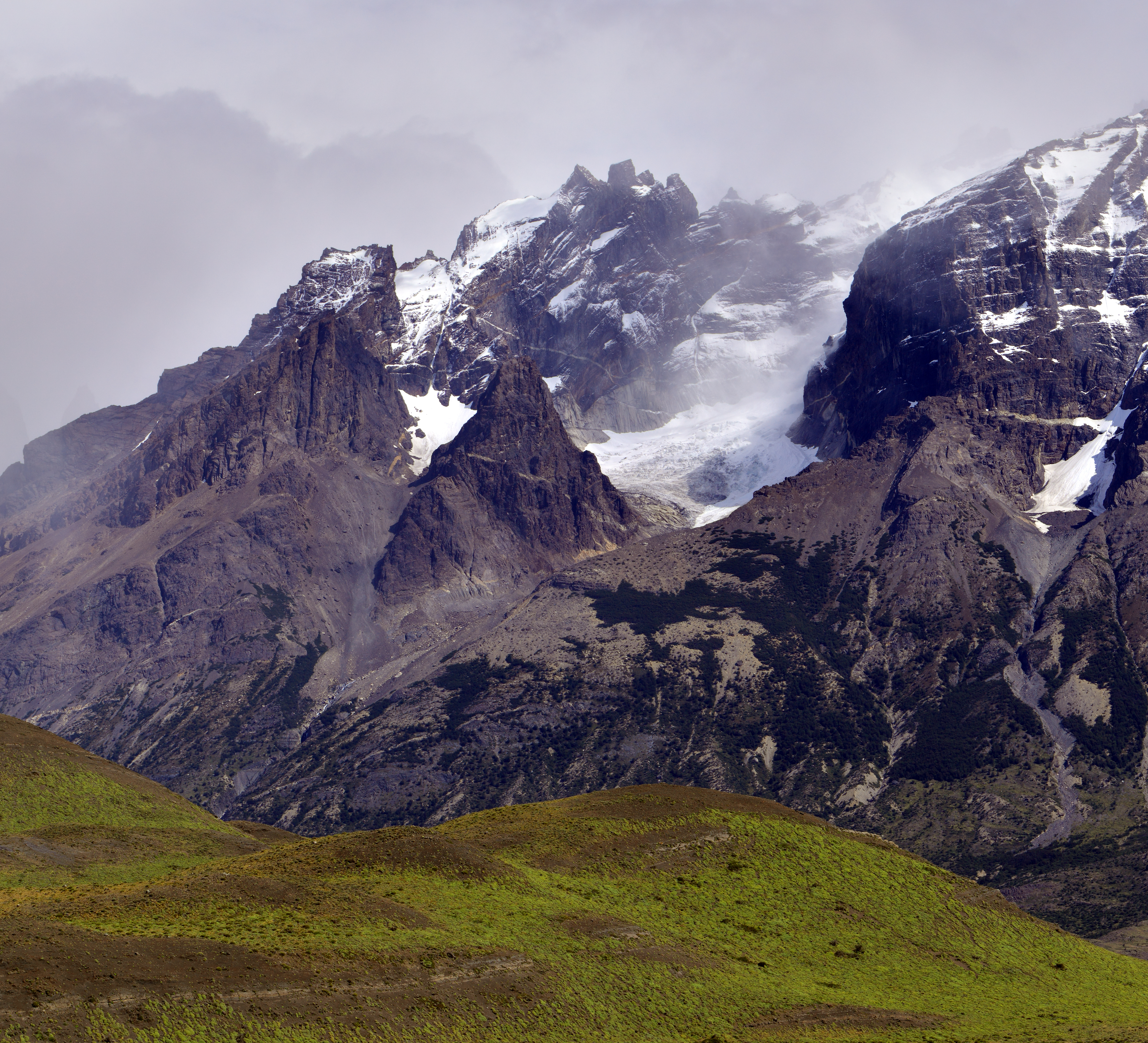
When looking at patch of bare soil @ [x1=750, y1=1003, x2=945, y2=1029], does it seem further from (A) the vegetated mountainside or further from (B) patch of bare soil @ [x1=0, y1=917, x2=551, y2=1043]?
(B) patch of bare soil @ [x1=0, y1=917, x2=551, y2=1043]

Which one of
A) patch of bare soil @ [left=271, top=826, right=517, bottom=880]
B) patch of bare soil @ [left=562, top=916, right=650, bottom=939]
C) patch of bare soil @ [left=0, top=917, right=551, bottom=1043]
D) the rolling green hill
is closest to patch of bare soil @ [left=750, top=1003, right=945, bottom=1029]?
the rolling green hill

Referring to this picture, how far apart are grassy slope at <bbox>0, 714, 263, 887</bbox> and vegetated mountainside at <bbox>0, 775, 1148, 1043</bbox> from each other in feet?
19.5

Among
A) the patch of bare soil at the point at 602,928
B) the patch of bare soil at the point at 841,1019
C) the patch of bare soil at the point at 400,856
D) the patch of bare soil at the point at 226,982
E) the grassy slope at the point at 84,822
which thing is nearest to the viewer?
the patch of bare soil at the point at 226,982

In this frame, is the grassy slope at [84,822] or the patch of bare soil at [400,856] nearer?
the patch of bare soil at [400,856]

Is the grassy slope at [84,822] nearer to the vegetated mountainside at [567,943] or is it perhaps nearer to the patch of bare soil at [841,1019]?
the vegetated mountainside at [567,943]

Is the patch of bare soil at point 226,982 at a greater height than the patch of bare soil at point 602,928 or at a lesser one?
greater

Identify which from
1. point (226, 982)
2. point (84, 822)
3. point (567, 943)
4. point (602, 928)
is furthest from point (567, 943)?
point (84, 822)

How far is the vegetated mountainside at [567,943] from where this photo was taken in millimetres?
89062

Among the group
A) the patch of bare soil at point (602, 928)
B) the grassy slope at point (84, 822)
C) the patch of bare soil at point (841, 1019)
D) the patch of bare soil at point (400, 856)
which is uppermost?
the grassy slope at point (84, 822)

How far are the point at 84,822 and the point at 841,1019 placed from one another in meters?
98.2

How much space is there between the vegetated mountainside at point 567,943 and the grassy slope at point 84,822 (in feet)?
19.5

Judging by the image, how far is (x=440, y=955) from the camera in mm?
103875

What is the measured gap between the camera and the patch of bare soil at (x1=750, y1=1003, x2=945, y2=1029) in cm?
10900

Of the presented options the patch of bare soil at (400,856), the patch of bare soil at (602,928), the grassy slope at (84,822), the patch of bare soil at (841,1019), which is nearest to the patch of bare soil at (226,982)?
the patch of bare soil at (602,928)
